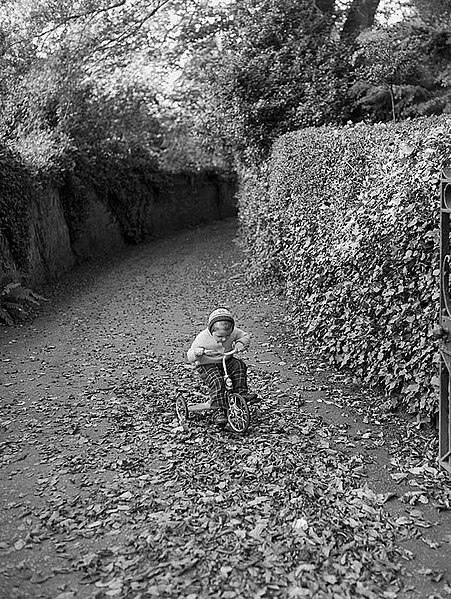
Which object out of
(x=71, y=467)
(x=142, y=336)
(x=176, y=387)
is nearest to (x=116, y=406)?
(x=176, y=387)

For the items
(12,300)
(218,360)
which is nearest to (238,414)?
(218,360)

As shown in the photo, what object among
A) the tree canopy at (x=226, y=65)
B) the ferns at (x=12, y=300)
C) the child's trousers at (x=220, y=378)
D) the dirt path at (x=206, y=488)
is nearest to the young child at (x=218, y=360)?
the child's trousers at (x=220, y=378)

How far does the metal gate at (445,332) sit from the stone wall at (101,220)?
345 inches

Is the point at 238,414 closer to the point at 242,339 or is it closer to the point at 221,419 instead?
the point at 221,419

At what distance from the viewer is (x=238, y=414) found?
6.36m

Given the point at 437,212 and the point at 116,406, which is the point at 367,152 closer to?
the point at 437,212

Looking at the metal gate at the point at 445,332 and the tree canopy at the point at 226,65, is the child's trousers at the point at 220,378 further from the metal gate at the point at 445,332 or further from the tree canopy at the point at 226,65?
the tree canopy at the point at 226,65

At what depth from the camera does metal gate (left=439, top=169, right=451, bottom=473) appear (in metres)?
5.15

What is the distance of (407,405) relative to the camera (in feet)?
21.5

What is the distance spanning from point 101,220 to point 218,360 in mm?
14452

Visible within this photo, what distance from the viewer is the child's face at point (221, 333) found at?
6.50m

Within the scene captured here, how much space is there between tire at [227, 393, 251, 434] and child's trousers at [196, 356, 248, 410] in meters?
0.12

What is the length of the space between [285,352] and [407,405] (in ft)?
9.43

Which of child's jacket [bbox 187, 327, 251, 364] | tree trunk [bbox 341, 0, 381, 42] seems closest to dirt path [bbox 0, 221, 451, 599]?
child's jacket [bbox 187, 327, 251, 364]
